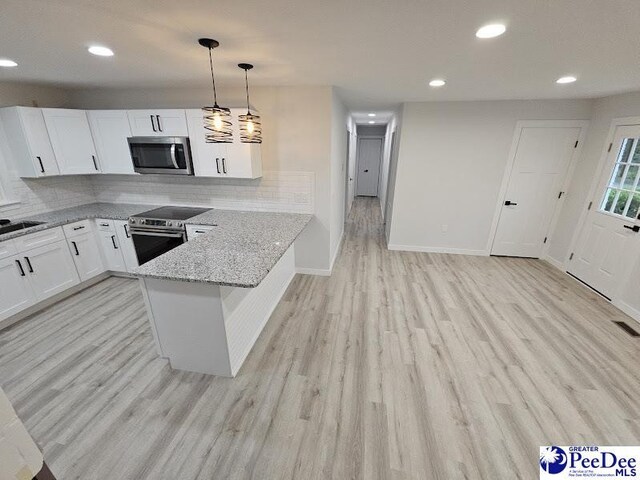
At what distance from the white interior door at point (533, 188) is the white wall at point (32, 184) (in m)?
6.39

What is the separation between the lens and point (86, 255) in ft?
10.9

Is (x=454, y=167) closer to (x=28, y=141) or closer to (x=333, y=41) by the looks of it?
(x=333, y=41)

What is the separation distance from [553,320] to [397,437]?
2367 mm

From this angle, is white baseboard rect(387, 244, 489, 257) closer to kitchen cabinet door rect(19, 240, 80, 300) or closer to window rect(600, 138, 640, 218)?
window rect(600, 138, 640, 218)

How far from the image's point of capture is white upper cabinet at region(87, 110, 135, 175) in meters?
3.23

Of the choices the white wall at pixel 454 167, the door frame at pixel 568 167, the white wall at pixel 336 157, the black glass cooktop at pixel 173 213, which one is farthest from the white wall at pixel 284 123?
the door frame at pixel 568 167

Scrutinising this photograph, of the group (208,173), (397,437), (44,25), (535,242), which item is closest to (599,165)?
(535,242)

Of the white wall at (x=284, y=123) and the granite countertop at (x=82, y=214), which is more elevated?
the white wall at (x=284, y=123)

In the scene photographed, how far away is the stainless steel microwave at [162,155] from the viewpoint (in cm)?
311

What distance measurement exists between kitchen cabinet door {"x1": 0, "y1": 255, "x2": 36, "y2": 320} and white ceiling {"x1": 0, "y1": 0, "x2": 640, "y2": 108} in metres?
1.85

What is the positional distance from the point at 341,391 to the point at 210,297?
3.99ft

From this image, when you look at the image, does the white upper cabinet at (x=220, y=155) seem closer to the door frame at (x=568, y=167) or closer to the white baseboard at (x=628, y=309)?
the door frame at (x=568, y=167)

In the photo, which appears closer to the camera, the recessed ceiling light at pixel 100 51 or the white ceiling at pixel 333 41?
the white ceiling at pixel 333 41

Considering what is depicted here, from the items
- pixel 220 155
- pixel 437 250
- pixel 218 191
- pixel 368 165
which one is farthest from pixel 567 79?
pixel 368 165
